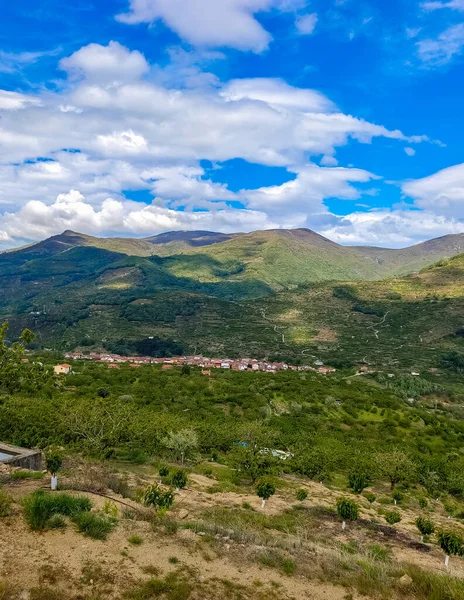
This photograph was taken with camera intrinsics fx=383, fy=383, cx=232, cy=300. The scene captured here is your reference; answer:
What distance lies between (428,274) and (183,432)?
18881cm

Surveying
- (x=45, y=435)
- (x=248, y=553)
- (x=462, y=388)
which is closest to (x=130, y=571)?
(x=248, y=553)

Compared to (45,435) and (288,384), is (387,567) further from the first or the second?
(288,384)

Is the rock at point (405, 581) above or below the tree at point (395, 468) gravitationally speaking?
above

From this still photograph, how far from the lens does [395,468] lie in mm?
34719

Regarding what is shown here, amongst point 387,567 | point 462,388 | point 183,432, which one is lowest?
point 462,388

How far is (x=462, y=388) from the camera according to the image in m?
87.5

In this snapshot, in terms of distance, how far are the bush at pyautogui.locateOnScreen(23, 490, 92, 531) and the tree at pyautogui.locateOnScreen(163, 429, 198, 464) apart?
59.5 feet

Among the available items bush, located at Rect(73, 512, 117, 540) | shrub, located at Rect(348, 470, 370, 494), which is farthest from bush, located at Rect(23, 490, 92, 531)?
shrub, located at Rect(348, 470, 370, 494)

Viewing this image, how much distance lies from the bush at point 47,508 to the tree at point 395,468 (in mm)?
29619

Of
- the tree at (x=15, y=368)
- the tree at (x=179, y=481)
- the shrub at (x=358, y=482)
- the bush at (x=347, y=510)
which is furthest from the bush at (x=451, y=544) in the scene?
the tree at (x=15, y=368)

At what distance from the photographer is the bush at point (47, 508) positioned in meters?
11.8

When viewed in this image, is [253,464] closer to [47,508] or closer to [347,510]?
[347,510]

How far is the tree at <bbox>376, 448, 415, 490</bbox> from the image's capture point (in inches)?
1359

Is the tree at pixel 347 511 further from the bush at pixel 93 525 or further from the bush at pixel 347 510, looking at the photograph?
the bush at pixel 93 525
